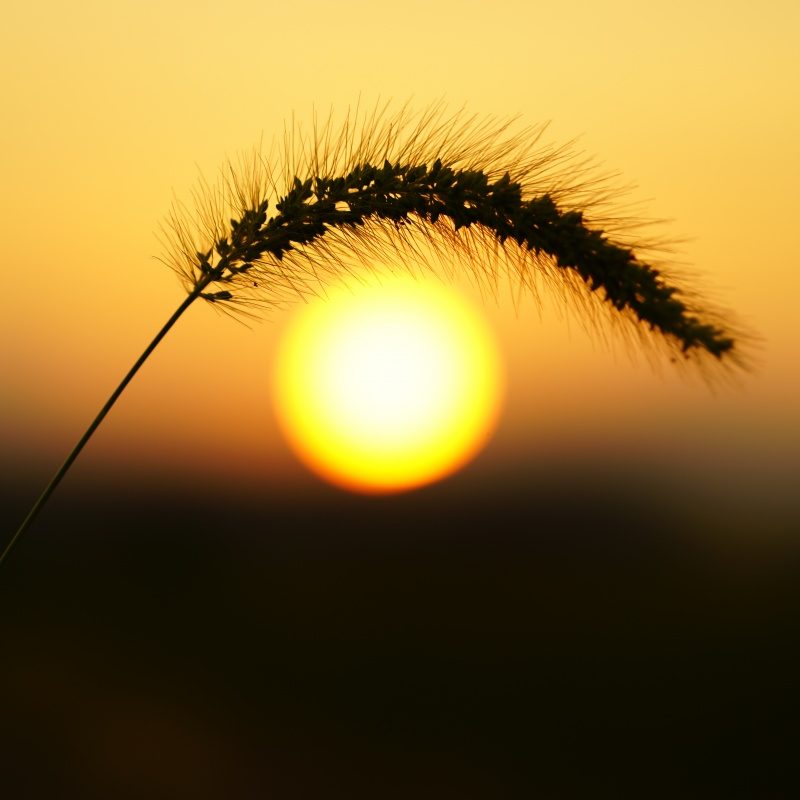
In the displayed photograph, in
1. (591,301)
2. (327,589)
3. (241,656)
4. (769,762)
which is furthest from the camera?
(327,589)

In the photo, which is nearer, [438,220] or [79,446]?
[79,446]

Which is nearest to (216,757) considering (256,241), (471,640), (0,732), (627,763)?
(0,732)

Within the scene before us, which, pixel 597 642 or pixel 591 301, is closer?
pixel 591 301

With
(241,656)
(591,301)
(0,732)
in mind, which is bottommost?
(0,732)

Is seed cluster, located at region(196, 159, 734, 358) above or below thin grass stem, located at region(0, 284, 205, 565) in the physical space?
above

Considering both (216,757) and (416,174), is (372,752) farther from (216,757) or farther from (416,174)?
(416,174)

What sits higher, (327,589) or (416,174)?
(416,174)

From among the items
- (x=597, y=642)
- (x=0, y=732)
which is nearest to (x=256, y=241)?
(x=0, y=732)

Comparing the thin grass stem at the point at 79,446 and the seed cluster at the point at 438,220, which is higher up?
the seed cluster at the point at 438,220

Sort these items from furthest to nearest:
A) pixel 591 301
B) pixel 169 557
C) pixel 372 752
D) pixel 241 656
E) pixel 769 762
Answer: pixel 169 557 < pixel 241 656 < pixel 372 752 < pixel 769 762 < pixel 591 301

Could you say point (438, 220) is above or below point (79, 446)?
above
